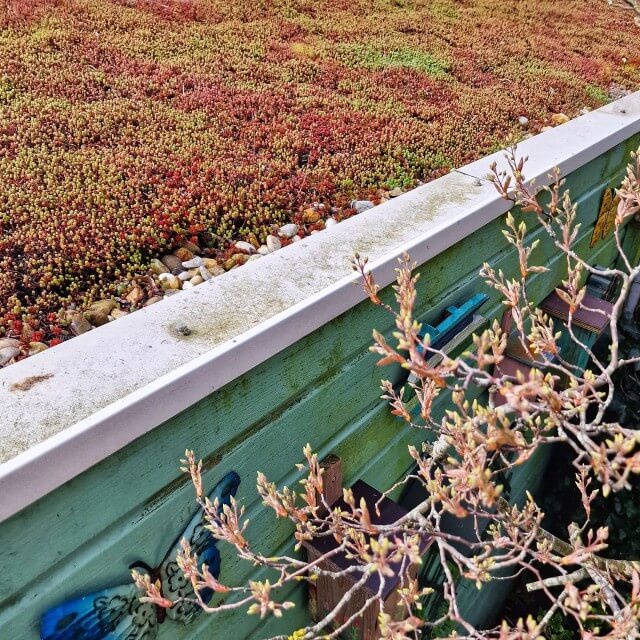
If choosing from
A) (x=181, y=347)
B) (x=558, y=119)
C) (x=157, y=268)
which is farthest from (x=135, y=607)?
(x=558, y=119)

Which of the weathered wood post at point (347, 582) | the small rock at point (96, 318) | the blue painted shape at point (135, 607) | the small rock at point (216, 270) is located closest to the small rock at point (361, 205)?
the small rock at point (216, 270)

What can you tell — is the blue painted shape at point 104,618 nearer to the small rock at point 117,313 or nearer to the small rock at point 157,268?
the small rock at point 117,313

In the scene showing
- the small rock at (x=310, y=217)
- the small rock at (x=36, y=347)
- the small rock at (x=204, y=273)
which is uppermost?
the small rock at (x=310, y=217)

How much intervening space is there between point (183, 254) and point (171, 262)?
0.29ft

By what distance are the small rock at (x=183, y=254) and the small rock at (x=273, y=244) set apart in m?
0.42

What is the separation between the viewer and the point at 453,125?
4840 millimetres

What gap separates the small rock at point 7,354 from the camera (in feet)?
7.20

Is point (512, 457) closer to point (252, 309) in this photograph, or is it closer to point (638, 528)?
point (638, 528)

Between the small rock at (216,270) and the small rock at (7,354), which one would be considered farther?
the small rock at (216,270)

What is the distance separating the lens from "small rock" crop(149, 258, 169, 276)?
2.82 m

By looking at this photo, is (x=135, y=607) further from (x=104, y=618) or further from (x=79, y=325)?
(x=79, y=325)

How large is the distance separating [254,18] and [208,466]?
254 inches

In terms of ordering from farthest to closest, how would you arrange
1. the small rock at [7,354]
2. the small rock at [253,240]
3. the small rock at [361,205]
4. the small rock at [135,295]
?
the small rock at [361,205] < the small rock at [253,240] < the small rock at [135,295] < the small rock at [7,354]

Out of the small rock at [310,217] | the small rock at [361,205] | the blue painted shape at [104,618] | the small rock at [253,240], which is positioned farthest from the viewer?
the small rock at [361,205]
